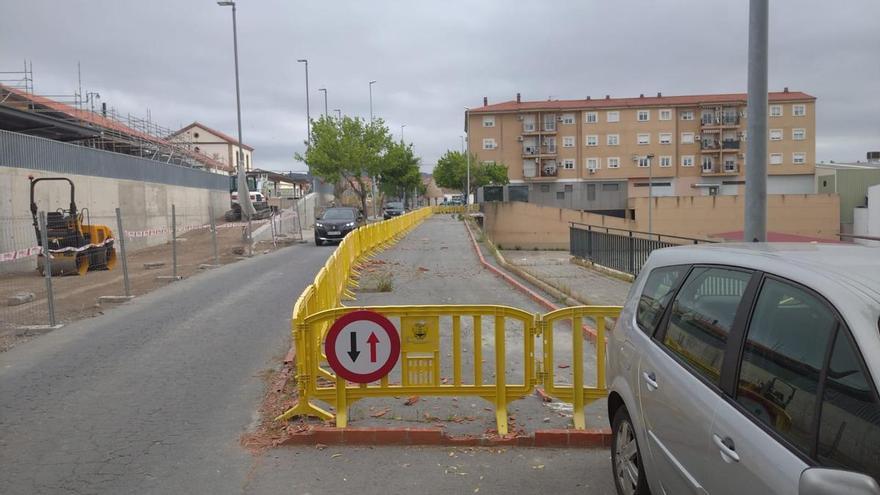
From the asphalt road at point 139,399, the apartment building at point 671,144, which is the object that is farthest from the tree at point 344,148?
the asphalt road at point 139,399

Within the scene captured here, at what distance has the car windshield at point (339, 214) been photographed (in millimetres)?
30938

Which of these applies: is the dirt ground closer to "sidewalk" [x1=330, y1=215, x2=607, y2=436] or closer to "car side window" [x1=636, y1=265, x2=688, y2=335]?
"sidewalk" [x1=330, y1=215, x2=607, y2=436]

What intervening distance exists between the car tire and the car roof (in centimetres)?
107

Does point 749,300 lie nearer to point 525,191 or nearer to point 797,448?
point 797,448

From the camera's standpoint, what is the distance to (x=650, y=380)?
3832mm

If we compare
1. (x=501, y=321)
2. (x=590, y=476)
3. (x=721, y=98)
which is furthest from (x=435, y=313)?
(x=721, y=98)

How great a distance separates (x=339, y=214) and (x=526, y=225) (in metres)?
21.0

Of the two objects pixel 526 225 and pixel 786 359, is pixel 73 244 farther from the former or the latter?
pixel 526 225

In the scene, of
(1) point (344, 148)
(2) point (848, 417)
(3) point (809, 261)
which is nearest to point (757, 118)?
(3) point (809, 261)

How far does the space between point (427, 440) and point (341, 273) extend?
8938mm

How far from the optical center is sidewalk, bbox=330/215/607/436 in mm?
6188

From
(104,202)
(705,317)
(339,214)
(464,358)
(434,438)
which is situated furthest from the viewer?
(339,214)

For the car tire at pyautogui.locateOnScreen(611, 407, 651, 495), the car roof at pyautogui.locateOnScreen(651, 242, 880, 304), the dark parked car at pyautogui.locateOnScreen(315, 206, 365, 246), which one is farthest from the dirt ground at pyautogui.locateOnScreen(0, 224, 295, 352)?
the car roof at pyautogui.locateOnScreen(651, 242, 880, 304)

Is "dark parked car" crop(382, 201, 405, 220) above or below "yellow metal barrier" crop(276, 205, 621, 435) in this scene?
above
